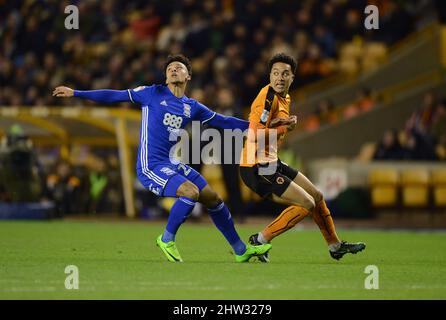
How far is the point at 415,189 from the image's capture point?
20.3m

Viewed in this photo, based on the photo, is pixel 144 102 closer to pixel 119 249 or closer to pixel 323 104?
pixel 119 249

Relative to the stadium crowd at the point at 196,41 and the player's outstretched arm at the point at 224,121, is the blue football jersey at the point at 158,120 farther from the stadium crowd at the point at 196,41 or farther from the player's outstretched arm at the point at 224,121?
the stadium crowd at the point at 196,41

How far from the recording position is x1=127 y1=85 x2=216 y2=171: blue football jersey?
408 inches

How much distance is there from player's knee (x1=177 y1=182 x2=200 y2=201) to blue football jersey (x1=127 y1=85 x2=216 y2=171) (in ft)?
1.32

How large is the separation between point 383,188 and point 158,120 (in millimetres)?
10429

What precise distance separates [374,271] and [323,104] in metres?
14.7

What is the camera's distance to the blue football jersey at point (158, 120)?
10.4 metres

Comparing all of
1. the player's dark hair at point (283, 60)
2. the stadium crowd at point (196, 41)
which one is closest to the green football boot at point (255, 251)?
the player's dark hair at point (283, 60)

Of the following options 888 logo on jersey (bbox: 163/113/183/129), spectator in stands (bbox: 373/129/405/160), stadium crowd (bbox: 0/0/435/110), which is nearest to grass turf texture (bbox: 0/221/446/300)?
888 logo on jersey (bbox: 163/113/183/129)

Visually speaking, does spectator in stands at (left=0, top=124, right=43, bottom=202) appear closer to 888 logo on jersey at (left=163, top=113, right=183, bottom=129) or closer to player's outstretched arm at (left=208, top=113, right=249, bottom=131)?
player's outstretched arm at (left=208, top=113, right=249, bottom=131)

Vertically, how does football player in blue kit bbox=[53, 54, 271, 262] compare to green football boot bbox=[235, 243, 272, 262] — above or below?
above

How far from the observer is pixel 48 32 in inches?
1040

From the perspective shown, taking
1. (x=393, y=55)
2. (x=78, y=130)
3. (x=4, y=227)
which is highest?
(x=393, y=55)
